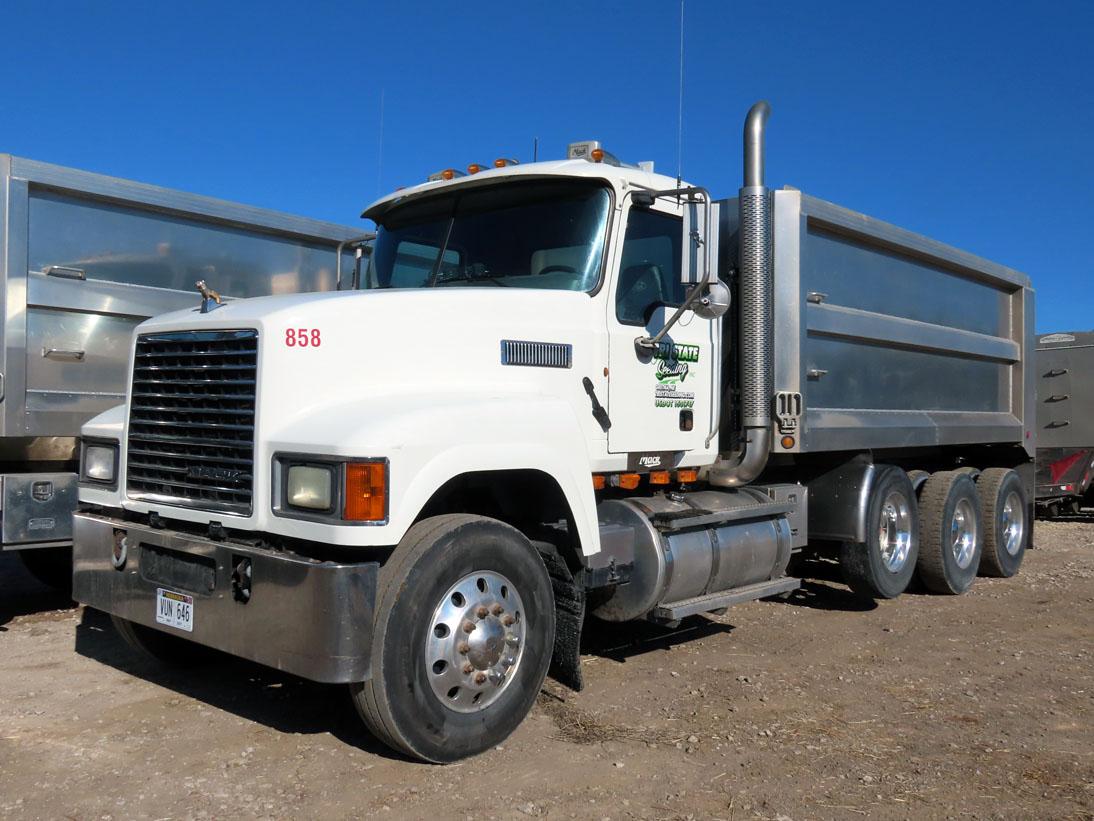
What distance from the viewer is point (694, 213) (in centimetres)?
562

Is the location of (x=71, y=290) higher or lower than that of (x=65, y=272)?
lower

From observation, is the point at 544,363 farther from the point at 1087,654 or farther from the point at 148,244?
the point at 1087,654

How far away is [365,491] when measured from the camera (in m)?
3.86

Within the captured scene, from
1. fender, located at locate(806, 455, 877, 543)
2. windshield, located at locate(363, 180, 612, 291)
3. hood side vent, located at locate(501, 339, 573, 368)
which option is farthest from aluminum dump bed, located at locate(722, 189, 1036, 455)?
hood side vent, located at locate(501, 339, 573, 368)

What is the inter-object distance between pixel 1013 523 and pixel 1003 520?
33 centimetres

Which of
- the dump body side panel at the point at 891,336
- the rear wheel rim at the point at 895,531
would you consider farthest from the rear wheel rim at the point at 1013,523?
the rear wheel rim at the point at 895,531

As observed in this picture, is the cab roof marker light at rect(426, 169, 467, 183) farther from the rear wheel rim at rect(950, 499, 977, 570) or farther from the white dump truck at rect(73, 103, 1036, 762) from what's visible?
the rear wheel rim at rect(950, 499, 977, 570)

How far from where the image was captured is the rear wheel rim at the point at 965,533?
9.12 metres

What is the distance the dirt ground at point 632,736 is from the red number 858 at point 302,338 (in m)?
1.74

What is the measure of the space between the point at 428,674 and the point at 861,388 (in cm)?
473

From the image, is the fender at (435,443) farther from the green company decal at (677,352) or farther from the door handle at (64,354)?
the door handle at (64,354)

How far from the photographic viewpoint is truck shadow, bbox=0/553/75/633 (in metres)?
7.37

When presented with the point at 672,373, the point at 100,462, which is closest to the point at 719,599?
the point at 672,373

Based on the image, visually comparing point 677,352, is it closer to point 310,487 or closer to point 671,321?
point 671,321
